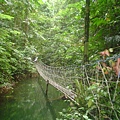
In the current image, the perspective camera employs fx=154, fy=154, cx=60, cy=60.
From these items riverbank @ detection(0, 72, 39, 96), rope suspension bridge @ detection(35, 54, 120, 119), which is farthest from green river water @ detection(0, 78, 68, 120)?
rope suspension bridge @ detection(35, 54, 120, 119)

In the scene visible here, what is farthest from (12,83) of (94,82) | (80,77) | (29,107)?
(94,82)

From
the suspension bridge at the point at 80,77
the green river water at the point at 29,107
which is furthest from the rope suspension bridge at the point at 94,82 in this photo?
the green river water at the point at 29,107

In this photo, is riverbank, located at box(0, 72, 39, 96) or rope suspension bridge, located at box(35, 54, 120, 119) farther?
riverbank, located at box(0, 72, 39, 96)

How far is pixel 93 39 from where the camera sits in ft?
6.63

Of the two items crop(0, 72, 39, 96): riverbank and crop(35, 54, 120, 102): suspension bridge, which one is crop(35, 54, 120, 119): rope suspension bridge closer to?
crop(35, 54, 120, 102): suspension bridge

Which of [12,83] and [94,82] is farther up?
[94,82]

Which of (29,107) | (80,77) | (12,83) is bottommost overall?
(29,107)

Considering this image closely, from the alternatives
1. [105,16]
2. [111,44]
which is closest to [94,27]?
[105,16]

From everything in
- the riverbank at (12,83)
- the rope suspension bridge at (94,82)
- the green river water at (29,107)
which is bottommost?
the green river water at (29,107)

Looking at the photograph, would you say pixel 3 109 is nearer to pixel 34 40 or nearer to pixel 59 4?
pixel 34 40

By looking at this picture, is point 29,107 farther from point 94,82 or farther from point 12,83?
point 94,82

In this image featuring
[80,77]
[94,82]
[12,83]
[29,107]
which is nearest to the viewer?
[94,82]

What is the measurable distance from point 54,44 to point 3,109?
12.1 ft

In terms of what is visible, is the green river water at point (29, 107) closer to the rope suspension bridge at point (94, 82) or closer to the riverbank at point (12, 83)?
the riverbank at point (12, 83)
